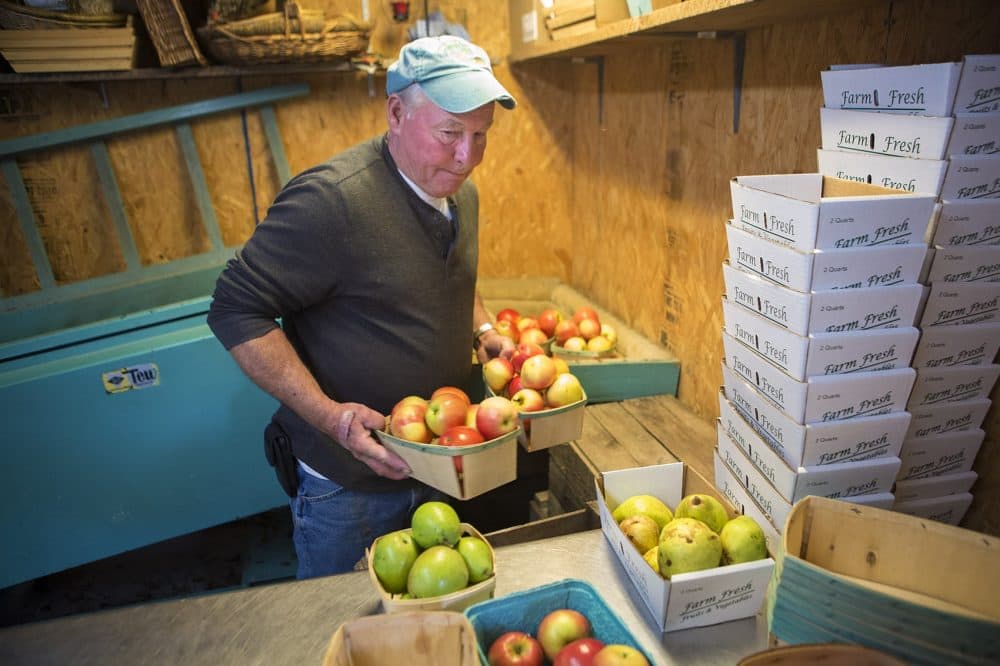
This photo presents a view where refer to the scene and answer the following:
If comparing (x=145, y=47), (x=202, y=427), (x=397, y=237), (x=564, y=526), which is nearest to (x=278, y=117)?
(x=145, y=47)

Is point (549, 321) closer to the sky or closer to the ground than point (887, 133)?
closer to the ground

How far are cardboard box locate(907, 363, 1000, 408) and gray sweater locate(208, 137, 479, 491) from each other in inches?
44.8

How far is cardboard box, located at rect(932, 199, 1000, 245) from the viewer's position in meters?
1.25

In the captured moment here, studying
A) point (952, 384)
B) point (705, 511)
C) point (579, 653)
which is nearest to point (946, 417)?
point (952, 384)

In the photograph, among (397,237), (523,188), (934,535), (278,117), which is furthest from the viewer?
(523,188)

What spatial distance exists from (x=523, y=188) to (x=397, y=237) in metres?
2.17

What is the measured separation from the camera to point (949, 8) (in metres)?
1.36

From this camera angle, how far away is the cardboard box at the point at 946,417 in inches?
55.7

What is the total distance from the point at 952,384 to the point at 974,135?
1.66 ft

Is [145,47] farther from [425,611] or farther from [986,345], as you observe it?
[986,345]

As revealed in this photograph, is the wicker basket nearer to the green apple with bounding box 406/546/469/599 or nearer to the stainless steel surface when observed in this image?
the stainless steel surface

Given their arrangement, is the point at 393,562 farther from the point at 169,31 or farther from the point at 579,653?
the point at 169,31

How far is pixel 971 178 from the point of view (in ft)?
4.02

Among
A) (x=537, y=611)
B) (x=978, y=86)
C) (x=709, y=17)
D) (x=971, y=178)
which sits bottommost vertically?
(x=537, y=611)
